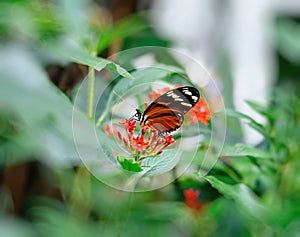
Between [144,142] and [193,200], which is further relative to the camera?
[193,200]

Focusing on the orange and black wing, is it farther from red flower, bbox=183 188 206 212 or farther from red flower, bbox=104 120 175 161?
red flower, bbox=183 188 206 212

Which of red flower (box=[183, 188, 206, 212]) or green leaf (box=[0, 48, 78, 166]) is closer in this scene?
green leaf (box=[0, 48, 78, 166])

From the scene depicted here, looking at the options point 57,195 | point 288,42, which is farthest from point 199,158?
point 288,42

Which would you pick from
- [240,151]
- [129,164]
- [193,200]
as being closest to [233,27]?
[193,200]

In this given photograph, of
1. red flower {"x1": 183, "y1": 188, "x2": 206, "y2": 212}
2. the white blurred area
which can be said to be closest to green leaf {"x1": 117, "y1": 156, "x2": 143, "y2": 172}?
red flower {"x1": 183, "y1": 188, "x2": 206, "y2": 212}

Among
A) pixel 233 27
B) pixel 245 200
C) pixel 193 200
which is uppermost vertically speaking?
pixel 245 200

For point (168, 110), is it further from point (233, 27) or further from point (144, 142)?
point (233, 27)
